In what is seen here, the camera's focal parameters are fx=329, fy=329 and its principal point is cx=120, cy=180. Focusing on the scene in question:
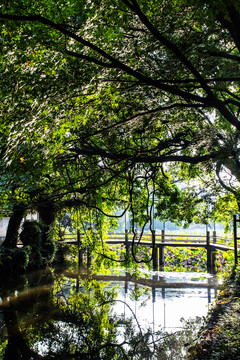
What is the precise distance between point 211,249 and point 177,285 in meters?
6.73

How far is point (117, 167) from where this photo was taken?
28.6ft

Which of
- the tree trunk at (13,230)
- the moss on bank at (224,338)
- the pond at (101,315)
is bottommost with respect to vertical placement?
the pond at (101,315)

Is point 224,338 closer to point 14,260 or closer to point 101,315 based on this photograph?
point 101,315

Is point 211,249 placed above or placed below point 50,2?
below

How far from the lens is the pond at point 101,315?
21.2ft

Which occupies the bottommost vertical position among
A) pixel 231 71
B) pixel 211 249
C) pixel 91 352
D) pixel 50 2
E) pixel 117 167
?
pixel 91 352

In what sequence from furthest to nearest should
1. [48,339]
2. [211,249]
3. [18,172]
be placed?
1. [211,249]
2. [48,339]
3. [18,172]

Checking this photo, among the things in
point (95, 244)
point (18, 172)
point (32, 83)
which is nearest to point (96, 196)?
point (95, 244)

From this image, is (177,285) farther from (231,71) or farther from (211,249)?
(231,71)

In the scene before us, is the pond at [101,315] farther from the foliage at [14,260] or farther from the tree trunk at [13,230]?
the tree trunk at [13,230]

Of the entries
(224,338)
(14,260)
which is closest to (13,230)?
(14,260)

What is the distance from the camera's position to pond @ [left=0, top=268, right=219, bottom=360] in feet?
21.2

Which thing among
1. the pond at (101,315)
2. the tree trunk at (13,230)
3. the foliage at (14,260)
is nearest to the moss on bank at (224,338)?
the pond at (101,315)

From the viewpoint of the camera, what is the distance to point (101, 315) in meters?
8.91
